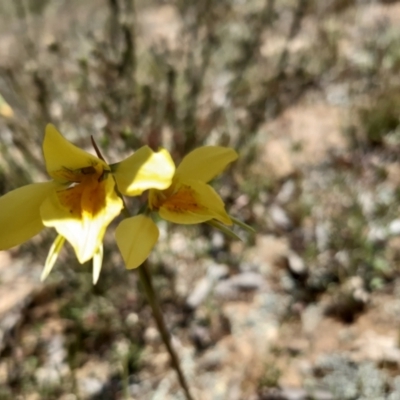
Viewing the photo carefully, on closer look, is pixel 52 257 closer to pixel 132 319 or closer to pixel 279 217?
pixel 132 319

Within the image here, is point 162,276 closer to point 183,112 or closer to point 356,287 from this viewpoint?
point 356,287

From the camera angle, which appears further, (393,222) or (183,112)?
(183,112)

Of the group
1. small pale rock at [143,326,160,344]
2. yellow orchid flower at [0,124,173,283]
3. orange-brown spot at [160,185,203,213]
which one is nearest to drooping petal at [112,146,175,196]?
yellow orchid flower at [0,124,173,283]

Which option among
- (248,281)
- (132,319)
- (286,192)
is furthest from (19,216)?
(286,192)

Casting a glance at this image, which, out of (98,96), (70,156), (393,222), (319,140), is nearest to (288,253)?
(393,222)

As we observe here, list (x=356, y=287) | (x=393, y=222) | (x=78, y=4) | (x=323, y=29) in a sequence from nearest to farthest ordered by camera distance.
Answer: (x=356, y=287)
(x=393, y=222)
(x=323, y=29)
(x=78, y=4)

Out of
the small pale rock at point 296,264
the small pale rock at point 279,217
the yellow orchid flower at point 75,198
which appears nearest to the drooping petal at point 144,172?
the yellow orchid flower at point 75,198

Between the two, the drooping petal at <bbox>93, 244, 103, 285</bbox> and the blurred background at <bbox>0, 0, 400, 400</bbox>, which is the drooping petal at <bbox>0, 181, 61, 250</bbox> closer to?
the drooping petal at <bbox>93, 244, 103, 285</bbox>
